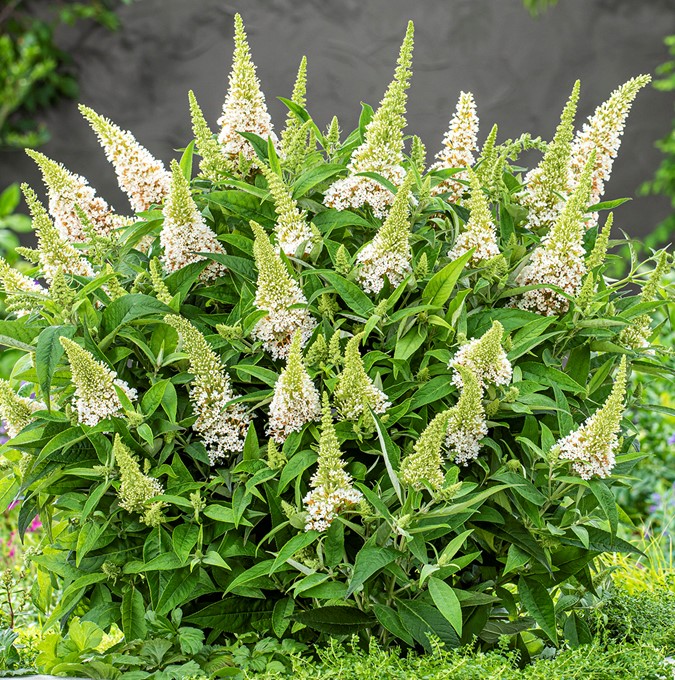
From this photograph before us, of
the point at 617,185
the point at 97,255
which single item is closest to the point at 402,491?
the point at 97,255

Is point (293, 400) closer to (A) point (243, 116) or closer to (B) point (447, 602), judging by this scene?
(B) point (447, 602)

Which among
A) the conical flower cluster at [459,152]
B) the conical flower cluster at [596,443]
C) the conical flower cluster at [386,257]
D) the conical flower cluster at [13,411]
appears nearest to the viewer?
the conical flower cluster at [596,443]

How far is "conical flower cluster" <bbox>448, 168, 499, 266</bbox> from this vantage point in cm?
182

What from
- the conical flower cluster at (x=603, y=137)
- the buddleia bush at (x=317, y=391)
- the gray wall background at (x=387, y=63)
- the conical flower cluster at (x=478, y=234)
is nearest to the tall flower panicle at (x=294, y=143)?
the buddleia bush at (x=317, y=391)

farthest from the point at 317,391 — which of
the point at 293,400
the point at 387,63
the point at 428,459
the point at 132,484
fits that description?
the point at 387,63

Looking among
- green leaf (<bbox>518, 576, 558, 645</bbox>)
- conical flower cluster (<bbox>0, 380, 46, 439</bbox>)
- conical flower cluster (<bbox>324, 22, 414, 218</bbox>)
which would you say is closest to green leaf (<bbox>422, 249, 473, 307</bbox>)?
conical flower cluster (<bbox>324, 22, 414, 218</bbox>)

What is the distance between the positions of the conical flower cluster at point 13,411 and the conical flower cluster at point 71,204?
15.3 inches

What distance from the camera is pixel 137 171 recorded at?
201cm

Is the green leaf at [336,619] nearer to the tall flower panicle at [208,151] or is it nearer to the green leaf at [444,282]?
the green leaf at [444,282]

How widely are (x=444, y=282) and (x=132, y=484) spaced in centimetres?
73

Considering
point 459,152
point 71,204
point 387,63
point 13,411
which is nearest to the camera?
point 13,411

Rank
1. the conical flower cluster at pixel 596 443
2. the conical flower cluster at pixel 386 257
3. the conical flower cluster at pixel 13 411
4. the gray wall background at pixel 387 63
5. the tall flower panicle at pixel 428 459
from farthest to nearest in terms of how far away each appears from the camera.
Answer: the gray wall background at pixel 387 63 → the conical flower cluster at pixel 13 411 → the conical flower cluster at pixel 386 257 → the conical flower cluster at pixel 596 443 → the tall flower panicle at pixel 428 459

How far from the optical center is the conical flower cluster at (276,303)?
1661 millimetres

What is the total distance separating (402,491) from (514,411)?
320mm
